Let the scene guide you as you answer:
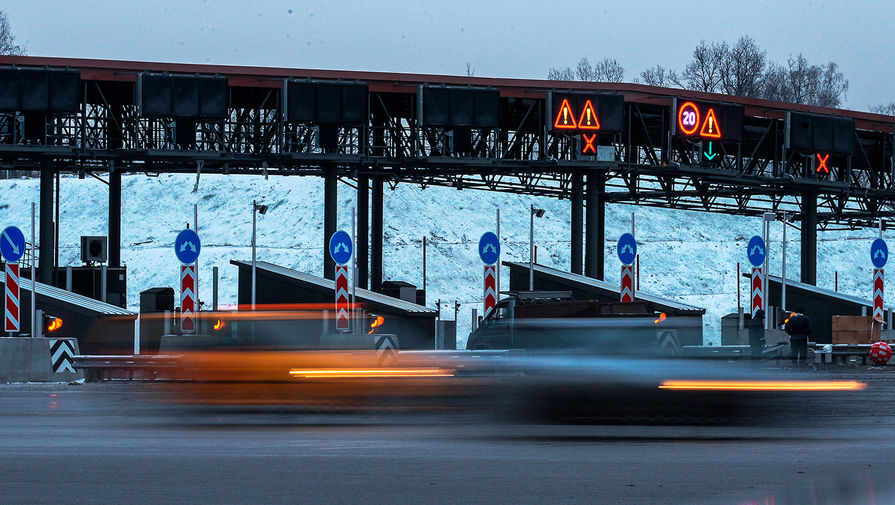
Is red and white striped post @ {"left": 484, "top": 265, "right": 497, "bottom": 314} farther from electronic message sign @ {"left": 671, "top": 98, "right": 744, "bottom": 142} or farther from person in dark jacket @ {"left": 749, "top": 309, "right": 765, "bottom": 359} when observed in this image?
electronic message sign @ {"left": 671, "top": 98, "right": 744, "bottom": 142}

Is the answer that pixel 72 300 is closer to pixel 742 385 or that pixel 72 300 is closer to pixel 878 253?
pixel 878 253

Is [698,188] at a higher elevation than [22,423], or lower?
higher

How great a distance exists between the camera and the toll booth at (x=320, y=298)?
3828 cm

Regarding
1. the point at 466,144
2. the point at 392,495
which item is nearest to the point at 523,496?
the point at 392,495

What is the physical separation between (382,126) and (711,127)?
36.9 feet

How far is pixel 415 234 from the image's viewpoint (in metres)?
110

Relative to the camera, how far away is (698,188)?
54656 mm

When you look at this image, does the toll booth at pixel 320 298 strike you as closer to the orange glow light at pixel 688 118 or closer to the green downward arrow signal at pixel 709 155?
the orange glow light at pixel 688 118

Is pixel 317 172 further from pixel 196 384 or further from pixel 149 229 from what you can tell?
pixel 149 229

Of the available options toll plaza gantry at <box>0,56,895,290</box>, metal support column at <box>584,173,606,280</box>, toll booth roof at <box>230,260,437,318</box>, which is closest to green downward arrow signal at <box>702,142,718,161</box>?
toll plaza gantry at <box>0,56,895,290</box>

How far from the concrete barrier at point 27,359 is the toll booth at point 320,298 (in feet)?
36.8

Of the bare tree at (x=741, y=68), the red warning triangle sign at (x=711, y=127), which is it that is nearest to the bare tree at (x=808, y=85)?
the bare tree at (x=741, y=68)

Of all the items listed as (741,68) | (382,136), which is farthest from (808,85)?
(382,136)

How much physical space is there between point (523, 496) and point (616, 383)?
14.5 ft
